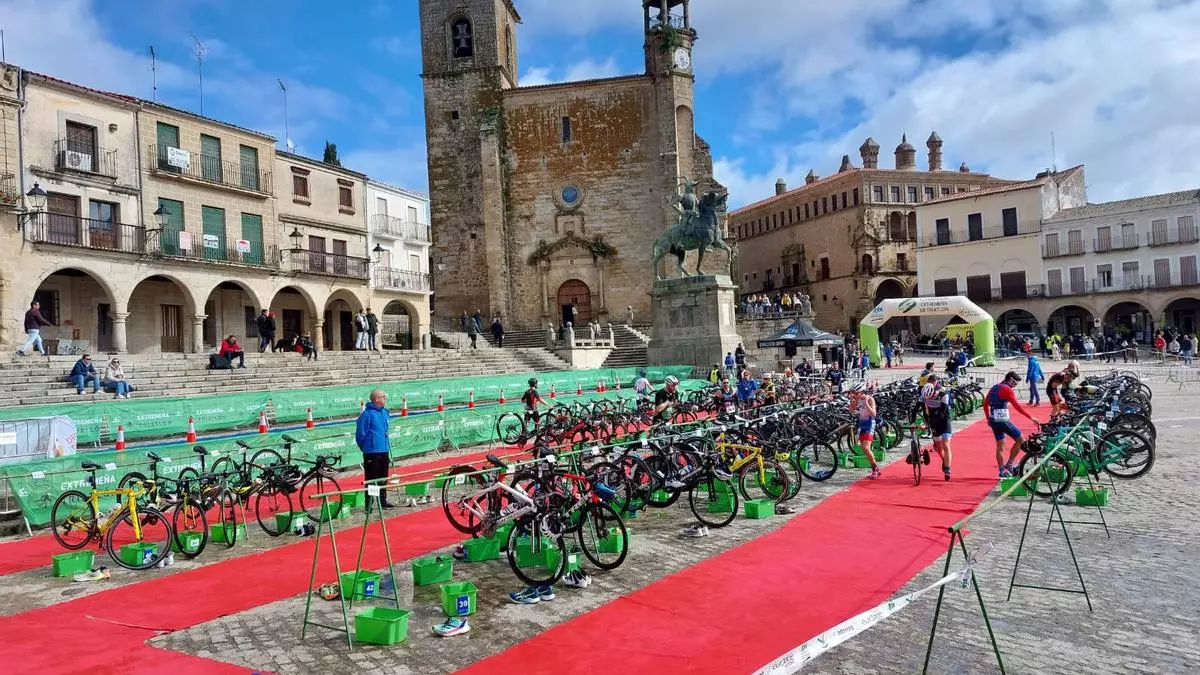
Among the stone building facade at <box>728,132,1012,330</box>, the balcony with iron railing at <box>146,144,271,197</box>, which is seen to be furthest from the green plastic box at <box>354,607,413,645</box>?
the stone building facade at <box>728,132,1012,330</box>

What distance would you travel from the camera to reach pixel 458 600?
582 cm

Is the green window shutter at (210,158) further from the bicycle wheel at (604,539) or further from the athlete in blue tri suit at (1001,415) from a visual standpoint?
the athlete in blue tri suit at (1001,415)

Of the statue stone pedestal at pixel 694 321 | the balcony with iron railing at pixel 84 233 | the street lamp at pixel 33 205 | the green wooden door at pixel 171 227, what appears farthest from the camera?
the statue stone pedestal at pixel 694 321

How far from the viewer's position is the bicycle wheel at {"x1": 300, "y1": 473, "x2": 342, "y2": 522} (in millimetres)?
9320

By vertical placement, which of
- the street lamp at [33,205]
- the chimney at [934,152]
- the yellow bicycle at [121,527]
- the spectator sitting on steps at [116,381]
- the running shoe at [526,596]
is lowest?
the running shoe at [526,596]

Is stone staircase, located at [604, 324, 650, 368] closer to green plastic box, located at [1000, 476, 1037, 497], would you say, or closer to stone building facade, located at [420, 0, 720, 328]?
stone building facade, located at [420, 0, 720, 328]

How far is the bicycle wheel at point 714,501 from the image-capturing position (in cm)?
877

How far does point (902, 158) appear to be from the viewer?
59938 millimetres

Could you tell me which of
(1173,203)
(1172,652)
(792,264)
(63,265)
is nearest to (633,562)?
(1172,652)

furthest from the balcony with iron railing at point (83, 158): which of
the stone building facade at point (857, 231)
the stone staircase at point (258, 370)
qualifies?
the stone building facade at point (857, 231)

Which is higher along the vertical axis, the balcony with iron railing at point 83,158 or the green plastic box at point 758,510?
the balcony with iron railing at point 83,158

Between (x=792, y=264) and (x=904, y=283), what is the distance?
9.87 m

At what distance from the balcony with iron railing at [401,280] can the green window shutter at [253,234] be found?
20.8 ft

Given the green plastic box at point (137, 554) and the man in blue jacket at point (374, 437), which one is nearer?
the green plastic box at point (137, 554)
